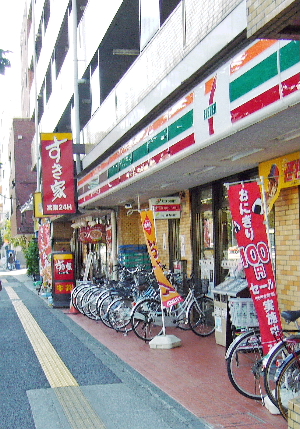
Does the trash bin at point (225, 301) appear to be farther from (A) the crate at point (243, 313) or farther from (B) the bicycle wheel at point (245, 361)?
(B) the bicycle wheel at point (245, 361)

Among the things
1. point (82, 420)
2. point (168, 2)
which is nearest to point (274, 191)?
point (82, 420)

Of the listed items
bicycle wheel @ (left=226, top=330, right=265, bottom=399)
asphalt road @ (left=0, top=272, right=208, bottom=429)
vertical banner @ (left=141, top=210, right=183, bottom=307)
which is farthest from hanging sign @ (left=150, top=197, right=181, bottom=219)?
bicycle wheel @ (left=226, top=330, right=265, bottom=399)

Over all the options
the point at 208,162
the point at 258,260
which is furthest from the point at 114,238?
the point at 258,260

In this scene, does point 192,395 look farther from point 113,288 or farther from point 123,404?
point 113,288

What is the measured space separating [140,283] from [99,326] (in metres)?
1.60

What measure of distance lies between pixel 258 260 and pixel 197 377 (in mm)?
2484

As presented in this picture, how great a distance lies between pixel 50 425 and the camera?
5.79 m

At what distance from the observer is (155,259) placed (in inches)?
381


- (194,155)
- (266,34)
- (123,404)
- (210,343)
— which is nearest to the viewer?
(266,34)

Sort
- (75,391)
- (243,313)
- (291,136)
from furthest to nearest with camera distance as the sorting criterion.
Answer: (243,313) → (75,391) → (291,136)

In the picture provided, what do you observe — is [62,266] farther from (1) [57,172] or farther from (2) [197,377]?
(2) [197,377]

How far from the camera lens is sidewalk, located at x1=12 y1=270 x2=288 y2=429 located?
5.88m

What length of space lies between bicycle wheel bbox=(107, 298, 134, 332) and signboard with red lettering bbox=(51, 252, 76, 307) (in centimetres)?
564

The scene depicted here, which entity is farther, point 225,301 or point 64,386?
point 225,301
